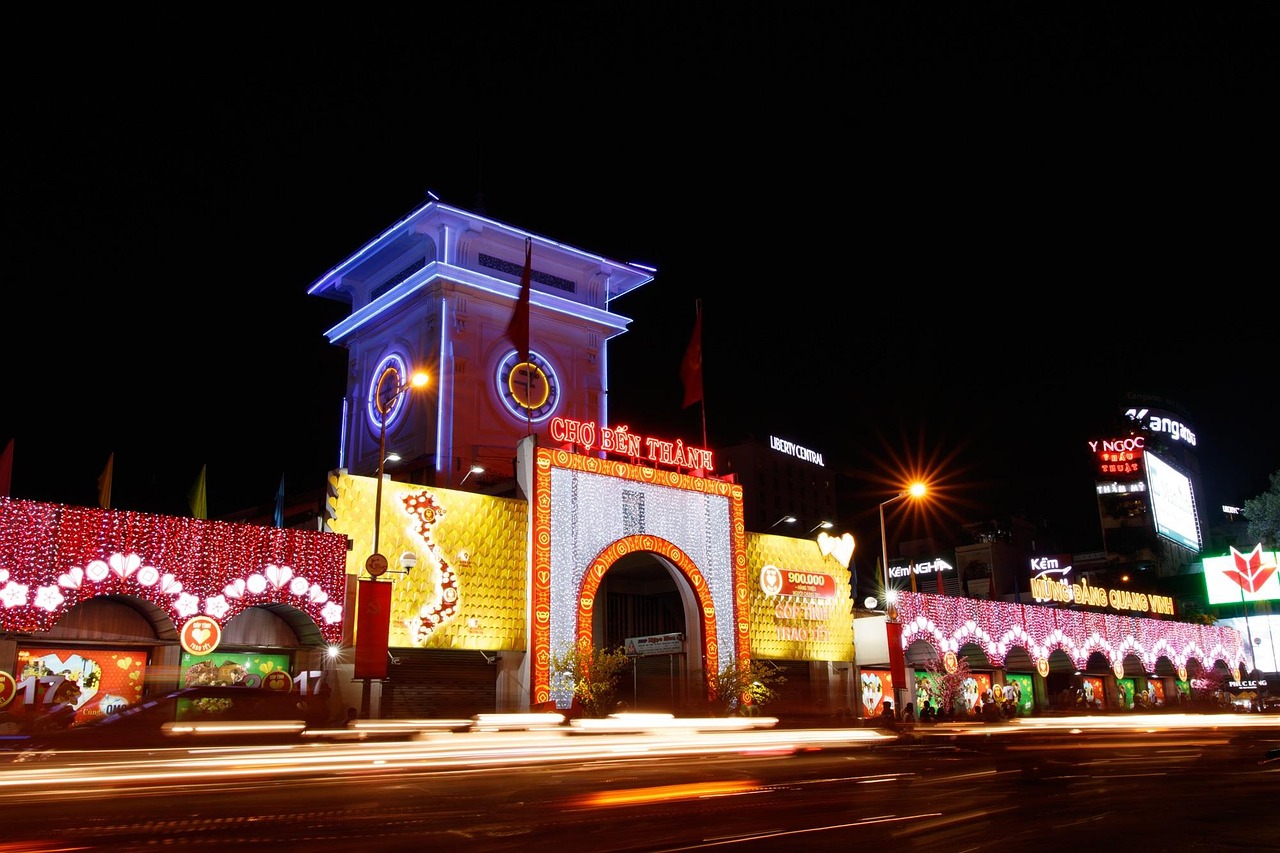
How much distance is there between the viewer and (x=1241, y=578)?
243 ft

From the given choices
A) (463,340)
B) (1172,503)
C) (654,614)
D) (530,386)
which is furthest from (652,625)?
(1172,503)

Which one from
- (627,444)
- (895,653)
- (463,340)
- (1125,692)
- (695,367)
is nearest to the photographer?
(627,444)

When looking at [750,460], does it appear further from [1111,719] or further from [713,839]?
[713,839]

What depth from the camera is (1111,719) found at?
32438 millimetres

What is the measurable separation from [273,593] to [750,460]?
11881cm

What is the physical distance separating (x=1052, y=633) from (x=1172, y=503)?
63.9 metres

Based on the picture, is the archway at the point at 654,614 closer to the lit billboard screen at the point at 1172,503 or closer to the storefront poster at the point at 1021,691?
the storefront poster at the point at 1021,691

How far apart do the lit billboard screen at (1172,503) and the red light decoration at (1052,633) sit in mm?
33841

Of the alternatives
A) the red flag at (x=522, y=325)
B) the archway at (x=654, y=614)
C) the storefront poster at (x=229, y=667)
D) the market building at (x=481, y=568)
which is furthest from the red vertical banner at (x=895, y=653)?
the storefront poster at (x=229, y=667)

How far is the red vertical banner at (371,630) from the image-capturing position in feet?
91.2

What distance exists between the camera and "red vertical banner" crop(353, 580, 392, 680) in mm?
27812

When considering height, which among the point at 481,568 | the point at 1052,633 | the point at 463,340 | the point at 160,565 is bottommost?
the point at 1052,633

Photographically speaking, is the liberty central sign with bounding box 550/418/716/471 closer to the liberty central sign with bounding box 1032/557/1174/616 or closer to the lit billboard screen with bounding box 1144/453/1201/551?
the liberty central sign with bounding box 1032/557/1174/616

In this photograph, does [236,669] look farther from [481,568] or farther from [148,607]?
[481,568]
